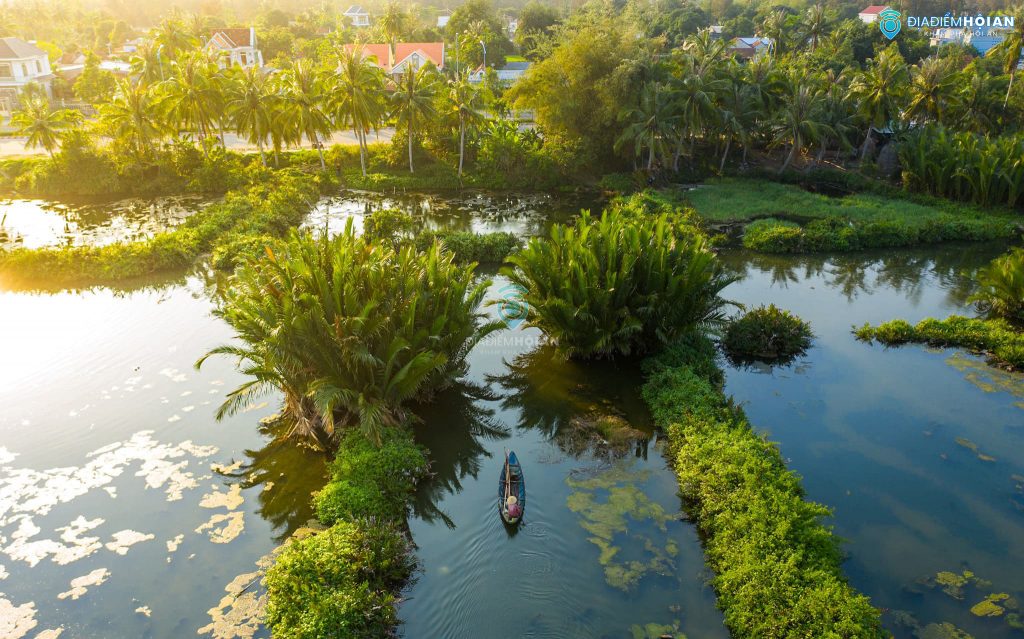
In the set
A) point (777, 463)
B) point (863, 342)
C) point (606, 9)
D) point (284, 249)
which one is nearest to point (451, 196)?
point (606, 9)

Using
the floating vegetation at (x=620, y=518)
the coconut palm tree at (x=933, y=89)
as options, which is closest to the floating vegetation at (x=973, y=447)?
the floating vegetation at (x=620, y=518)

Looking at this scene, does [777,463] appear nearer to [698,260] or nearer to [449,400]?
[698,260]

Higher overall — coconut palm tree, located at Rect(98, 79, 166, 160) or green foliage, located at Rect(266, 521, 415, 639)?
coconut palm tree, located at Rect(98, 79, 166, 160)

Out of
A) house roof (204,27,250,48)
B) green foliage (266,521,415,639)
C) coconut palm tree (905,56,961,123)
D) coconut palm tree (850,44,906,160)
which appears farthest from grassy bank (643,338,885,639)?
house roof (204,27,250,48)

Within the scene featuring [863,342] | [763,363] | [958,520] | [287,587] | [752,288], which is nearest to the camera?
[287,587]

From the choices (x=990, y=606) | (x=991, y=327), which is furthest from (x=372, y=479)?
(x=991, y=327)

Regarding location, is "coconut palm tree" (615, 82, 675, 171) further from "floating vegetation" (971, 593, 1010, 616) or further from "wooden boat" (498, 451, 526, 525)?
"floating vegetation" (971, 593, 1010, 616)

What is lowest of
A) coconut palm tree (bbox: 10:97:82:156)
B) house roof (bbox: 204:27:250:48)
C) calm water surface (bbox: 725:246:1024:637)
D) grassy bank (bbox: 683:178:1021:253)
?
calm water surface (bbox: 725:246:1024:637)
